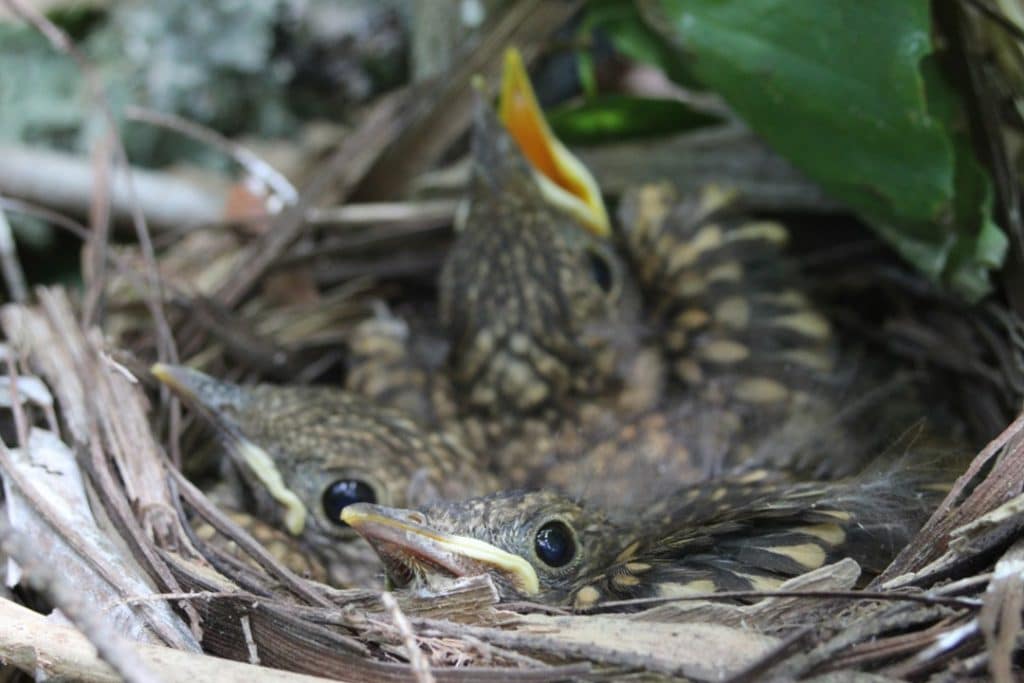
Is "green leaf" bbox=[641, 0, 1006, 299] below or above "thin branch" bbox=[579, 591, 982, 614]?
above

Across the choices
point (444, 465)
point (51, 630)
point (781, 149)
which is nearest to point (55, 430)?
point (51, 630)

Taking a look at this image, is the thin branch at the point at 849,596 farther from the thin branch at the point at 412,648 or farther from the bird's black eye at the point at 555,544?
the thin branch at the point at 412,648

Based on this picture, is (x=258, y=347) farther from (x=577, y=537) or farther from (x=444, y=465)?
(x=577, y=537)

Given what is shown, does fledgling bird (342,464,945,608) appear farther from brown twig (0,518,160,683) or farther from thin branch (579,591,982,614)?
brown twig (0,518,160,683)

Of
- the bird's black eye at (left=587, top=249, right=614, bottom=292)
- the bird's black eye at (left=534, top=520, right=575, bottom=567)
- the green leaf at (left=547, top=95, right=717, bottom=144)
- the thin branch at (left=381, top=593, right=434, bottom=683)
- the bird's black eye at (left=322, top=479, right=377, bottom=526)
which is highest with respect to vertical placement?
the green leaf at (left=547, top=95, right=717, bottom=144)

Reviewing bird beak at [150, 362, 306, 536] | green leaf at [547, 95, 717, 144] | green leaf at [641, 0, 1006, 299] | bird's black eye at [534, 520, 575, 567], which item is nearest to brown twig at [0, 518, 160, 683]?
bird's black eye at [534, 520, 575, 567]

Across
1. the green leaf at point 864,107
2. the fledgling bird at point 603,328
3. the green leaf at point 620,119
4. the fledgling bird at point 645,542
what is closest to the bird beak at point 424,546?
the fledgling bird at point 645,542
